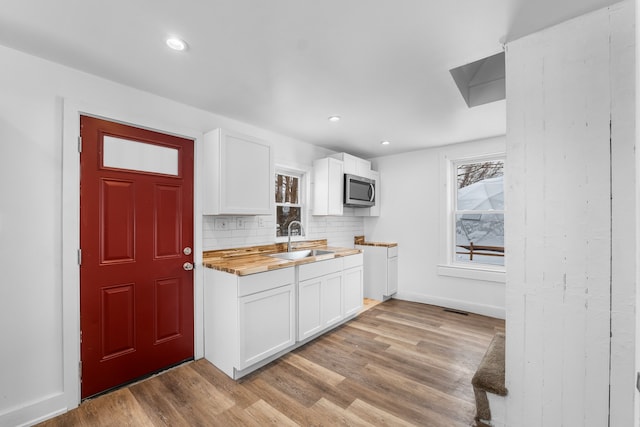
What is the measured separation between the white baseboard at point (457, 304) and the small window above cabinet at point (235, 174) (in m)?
2.76

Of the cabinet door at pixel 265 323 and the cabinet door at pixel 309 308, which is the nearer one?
the cabinet door at pixel 265 323

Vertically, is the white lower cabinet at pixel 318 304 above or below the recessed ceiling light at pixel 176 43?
below

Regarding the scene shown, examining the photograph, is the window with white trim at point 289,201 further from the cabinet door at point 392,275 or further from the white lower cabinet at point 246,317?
the cabinet door at point 392,275

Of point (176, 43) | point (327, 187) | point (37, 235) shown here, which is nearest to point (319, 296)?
point (327, 187)

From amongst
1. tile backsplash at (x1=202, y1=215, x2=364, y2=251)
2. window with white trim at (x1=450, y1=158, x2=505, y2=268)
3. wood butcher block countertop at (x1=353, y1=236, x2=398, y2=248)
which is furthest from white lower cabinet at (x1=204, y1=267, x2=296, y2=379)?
window with white trim at (x1=450, y1=158, x2=505, y2=268)

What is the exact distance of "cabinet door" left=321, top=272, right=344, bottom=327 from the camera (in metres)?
3.03

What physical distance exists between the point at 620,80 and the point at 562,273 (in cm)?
92

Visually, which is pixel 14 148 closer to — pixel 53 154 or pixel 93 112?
pixel 53 154

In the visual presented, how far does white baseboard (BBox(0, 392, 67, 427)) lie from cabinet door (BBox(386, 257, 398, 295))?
12.1ft

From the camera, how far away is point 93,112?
1997 millimetres

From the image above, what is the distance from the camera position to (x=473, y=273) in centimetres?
374

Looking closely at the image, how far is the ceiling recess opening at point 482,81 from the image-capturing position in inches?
89.3

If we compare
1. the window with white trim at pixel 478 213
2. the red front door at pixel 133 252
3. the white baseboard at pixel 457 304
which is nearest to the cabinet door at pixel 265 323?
the red front door at pixel 133 252

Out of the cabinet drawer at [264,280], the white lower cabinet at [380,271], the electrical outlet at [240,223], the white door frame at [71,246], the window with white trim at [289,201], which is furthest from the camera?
the white lower cabinet at [380,271]
